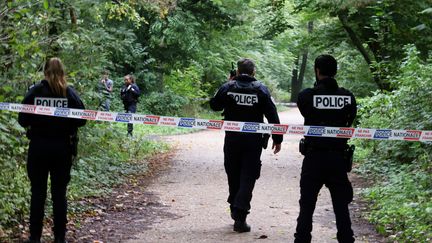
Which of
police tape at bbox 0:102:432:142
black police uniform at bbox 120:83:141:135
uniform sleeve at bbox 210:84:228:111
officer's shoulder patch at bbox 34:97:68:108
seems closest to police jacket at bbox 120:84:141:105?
black police uniform at bbox 120:83:141:135

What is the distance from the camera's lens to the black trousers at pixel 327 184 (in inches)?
217

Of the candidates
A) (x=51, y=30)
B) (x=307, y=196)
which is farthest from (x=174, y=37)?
(x=307, y=196)

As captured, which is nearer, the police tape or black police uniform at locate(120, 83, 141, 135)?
the police tape

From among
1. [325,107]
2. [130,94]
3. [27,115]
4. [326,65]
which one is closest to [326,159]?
[325,107]

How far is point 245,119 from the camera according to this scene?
7.17 meters

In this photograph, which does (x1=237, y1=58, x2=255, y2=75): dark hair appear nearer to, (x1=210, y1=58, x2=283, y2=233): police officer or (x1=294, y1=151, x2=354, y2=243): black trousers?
(x1=210, y1=58, x2=283, y2=233): police officer

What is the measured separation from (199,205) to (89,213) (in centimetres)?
179

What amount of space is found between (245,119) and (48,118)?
2385 millimetres

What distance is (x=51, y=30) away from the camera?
10539mm

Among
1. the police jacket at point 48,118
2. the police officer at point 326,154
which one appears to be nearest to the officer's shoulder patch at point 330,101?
the police officer at point 326,154

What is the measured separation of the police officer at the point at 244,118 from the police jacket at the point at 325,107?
59.0 inches

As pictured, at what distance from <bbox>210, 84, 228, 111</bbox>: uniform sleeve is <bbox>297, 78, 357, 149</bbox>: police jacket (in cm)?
171

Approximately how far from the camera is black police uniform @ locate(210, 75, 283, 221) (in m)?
7.11

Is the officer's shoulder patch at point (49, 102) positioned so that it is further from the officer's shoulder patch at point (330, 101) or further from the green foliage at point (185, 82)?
the green foliage at point (185, 82)
